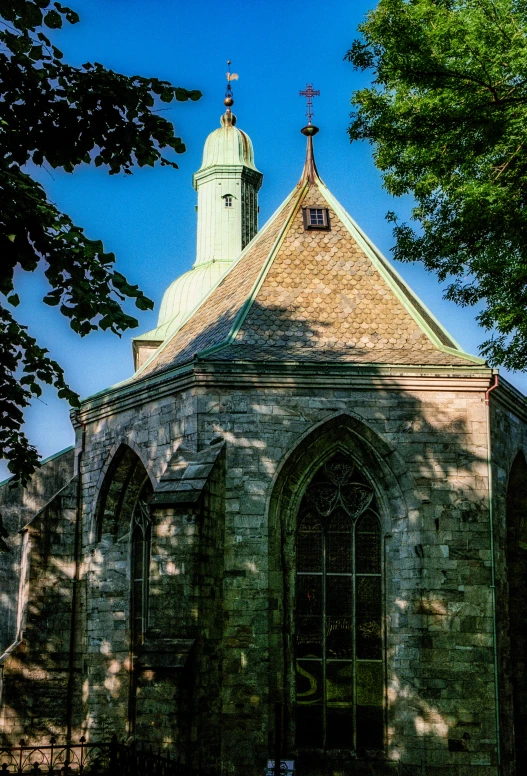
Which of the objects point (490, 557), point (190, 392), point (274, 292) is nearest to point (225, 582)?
point (190, 392)

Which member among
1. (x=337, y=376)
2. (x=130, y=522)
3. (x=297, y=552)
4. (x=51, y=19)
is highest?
(x=51, y=19)

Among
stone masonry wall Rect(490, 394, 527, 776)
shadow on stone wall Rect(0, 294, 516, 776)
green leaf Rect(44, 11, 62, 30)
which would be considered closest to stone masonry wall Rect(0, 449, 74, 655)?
shadow on stone wall Rect(0, 294, 516, 776)

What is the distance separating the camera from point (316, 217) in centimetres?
1683

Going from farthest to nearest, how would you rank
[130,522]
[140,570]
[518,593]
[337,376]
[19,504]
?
[19,504], [130,522], [140,570], [518,593], [337,376]

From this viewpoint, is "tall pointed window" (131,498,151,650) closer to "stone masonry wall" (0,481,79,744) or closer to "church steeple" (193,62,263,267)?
"stone masonry wall" (0,481,79,744)

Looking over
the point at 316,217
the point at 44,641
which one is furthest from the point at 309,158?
the point at 44,641

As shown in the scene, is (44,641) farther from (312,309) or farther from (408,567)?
(312,309)

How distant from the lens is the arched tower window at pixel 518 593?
14.6m

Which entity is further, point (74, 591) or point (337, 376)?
point (74, 591)

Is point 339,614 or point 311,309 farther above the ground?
point 311,309

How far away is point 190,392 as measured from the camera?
45.4ft

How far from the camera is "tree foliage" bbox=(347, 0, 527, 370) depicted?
1155 centimetres

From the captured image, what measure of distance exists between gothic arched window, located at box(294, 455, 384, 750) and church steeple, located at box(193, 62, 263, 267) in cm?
1563

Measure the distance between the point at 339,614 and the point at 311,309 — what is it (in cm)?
457
